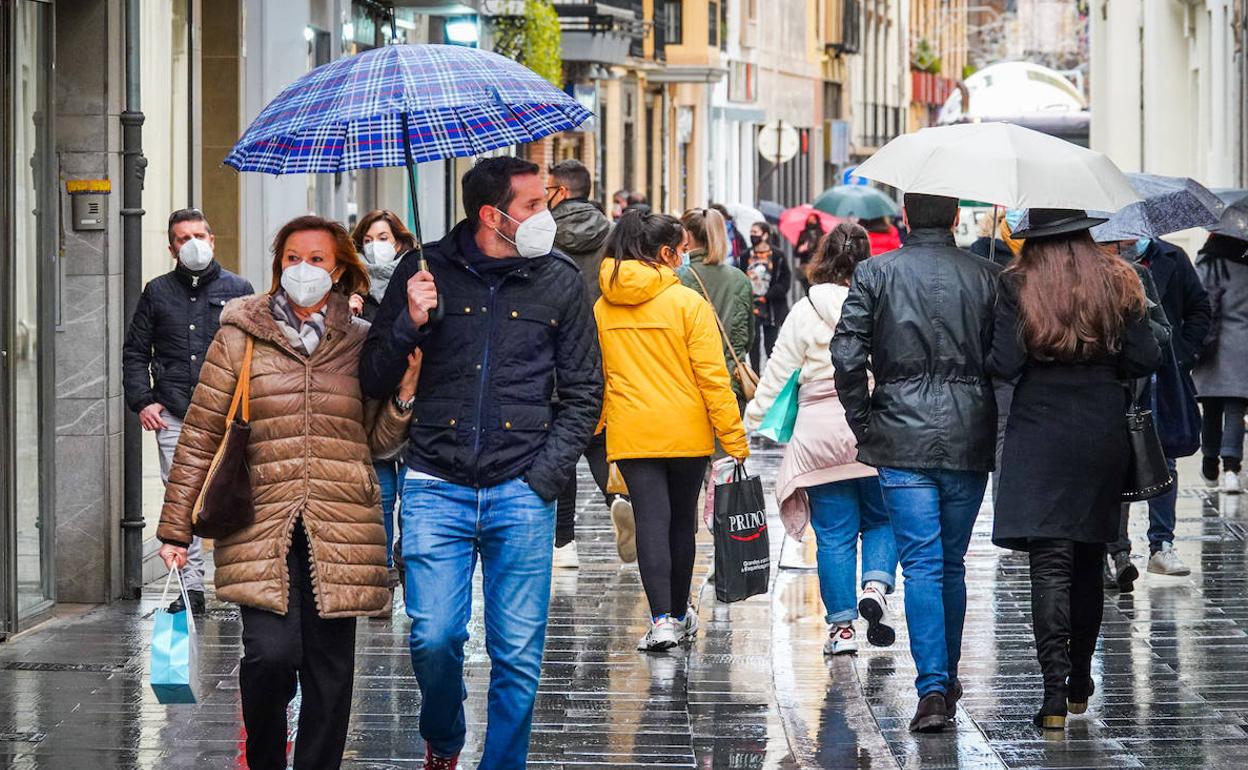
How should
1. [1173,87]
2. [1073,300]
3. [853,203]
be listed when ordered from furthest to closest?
[853,203] < [1173,87] < [1073,300]

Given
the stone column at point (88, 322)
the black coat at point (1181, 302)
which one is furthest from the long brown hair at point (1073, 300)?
the stone column at point (88, 322)

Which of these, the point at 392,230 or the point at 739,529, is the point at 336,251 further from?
the point at 392,230

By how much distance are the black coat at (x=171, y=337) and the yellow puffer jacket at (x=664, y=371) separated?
184 cm

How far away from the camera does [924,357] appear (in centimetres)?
791

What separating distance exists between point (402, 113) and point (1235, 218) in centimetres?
912

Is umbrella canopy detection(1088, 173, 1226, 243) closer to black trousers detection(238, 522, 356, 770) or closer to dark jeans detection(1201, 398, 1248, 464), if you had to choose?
black trousers detection(238, 522, 356, 770)

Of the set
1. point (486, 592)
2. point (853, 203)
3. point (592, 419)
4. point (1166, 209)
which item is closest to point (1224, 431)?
point (1166, 209)

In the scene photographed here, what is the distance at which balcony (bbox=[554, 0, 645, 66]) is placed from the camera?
36.0 meters

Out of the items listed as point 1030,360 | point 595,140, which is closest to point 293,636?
point 1030,360

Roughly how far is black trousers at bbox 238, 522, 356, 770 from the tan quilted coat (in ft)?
0.23

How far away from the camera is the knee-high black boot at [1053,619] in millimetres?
7918

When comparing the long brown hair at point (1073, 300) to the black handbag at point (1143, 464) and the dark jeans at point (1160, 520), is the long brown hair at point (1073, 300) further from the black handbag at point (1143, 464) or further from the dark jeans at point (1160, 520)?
the dark jeans at point (1160, 520)

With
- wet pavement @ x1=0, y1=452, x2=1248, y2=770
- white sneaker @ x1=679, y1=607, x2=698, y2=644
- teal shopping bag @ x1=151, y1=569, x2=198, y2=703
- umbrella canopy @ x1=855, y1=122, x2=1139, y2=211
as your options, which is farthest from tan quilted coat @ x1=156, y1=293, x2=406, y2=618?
white sneaker @ x1=679, y1=607, x2=698, y2=644

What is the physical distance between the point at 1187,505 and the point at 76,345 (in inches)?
283
